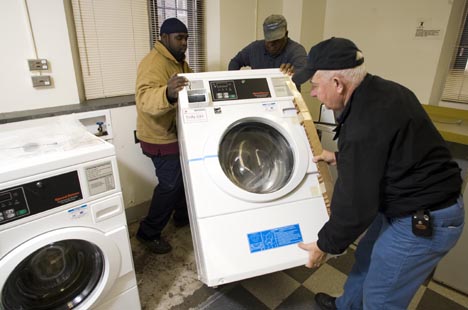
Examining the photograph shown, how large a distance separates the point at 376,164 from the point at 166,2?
6.95 ft

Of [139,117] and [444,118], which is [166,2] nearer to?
[139,117]

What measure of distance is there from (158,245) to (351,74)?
163 cm

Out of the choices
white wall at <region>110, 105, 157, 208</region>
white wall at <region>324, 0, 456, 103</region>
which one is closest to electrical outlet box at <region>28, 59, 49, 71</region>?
white wall at <region>110, 105, 157, 208</region>

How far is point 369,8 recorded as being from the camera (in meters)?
2.90

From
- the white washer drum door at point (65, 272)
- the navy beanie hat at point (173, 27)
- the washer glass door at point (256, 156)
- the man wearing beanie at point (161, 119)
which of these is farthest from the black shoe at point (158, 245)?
the navy beanie hat at point (173, 27)

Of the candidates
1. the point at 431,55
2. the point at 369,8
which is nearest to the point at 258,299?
the point at 431,55

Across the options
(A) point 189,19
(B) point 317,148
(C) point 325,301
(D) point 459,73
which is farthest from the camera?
(D) point 459,73

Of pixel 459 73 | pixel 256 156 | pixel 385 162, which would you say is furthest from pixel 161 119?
pixel 459 73

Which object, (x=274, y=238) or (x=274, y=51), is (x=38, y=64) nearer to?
(x=274, y=51)

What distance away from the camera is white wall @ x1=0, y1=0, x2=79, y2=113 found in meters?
1.61

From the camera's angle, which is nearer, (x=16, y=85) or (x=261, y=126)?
(x=261, y=126)

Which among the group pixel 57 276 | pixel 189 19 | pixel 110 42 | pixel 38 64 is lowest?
pixel 57 276

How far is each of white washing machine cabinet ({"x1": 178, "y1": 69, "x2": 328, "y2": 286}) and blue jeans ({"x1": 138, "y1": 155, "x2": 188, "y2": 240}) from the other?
1.51 feet

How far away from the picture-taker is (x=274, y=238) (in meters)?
1.32
